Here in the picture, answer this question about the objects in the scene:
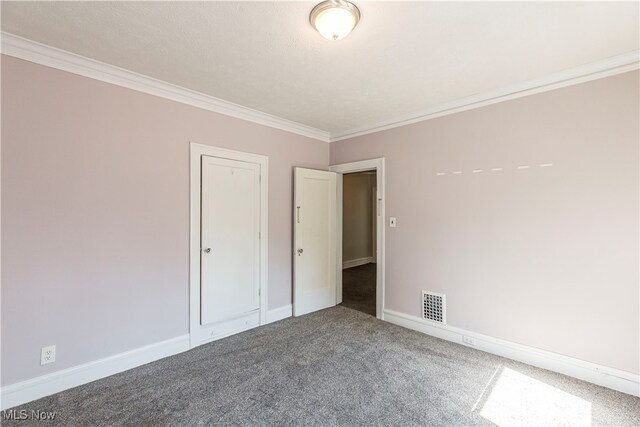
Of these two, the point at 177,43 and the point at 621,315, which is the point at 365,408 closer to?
the point at 621,315

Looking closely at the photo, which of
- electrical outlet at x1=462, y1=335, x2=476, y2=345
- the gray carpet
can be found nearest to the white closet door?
the gray carpet

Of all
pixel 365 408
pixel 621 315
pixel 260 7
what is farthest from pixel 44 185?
pixel 621 315

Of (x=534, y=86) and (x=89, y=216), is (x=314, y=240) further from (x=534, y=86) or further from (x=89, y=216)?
(x=534, y=86)

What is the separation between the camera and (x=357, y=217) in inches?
294

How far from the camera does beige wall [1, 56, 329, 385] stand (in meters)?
2.07

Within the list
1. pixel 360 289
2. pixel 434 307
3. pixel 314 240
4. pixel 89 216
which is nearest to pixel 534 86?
pixel 434 307

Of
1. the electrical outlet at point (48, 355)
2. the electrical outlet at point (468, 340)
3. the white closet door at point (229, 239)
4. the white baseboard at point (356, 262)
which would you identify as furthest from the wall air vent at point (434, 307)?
the white baseboard at point (356, 262)

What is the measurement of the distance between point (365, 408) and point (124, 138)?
2.96m

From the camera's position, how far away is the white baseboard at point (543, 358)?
7.34 ft

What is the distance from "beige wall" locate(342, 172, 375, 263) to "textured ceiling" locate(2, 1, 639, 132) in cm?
441

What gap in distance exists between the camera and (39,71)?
2152 mm

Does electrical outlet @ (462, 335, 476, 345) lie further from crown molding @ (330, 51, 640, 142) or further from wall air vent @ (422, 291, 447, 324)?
crown molding @ (330, 51, 640, 142)

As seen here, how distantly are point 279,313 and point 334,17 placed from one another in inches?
129

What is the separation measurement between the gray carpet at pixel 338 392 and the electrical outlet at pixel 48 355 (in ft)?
0.86
